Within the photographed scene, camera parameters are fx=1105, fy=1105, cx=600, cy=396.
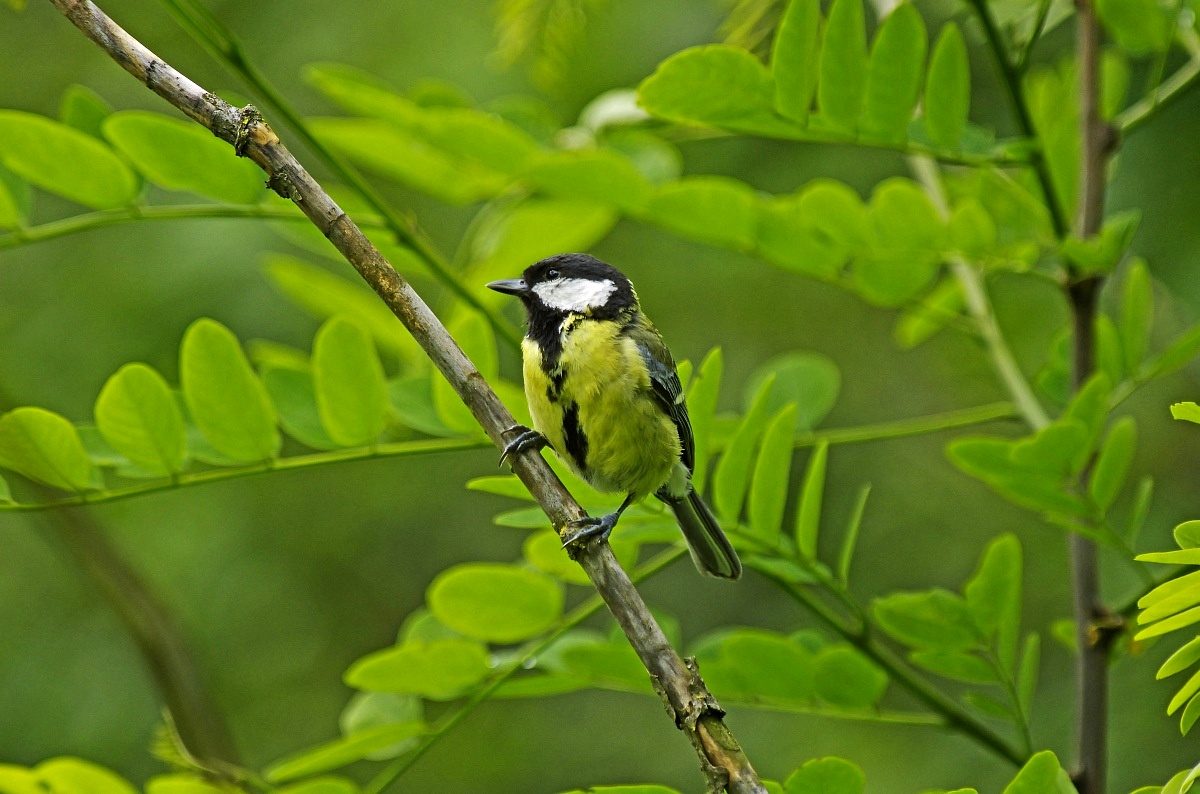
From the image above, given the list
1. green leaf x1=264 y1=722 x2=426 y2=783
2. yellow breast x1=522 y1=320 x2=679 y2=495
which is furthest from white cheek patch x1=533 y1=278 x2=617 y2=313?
green leaf x1=264 y1=722 x2=426 y2=783

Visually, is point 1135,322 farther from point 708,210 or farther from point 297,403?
point 297,403

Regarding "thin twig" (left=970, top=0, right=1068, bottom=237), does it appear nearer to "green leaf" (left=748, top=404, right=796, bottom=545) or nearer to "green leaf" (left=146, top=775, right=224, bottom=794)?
"green leaf" (left=748, top=404, right=796, bottom=545)

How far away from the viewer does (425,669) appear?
1907mm

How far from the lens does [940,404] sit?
4527mm

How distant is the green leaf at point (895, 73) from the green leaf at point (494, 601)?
3.39 ft

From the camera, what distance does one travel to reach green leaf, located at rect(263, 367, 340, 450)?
2.06m

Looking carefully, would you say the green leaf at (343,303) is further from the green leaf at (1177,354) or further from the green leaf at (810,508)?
the green leaf at (1177,354)

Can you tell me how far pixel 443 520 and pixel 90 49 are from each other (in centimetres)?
229

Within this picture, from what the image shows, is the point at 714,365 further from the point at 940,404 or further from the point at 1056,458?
the point at 940,404

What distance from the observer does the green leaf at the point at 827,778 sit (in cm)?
138

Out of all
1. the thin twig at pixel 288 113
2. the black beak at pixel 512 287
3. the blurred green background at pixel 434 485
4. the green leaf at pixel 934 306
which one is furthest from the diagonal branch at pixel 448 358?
the blurred green background at pixel 434 485

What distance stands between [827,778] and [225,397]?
3.78 feet

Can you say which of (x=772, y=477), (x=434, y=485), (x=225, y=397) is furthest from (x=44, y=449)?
(x=434, y=485)

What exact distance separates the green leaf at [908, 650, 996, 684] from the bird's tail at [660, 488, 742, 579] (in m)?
0.53
